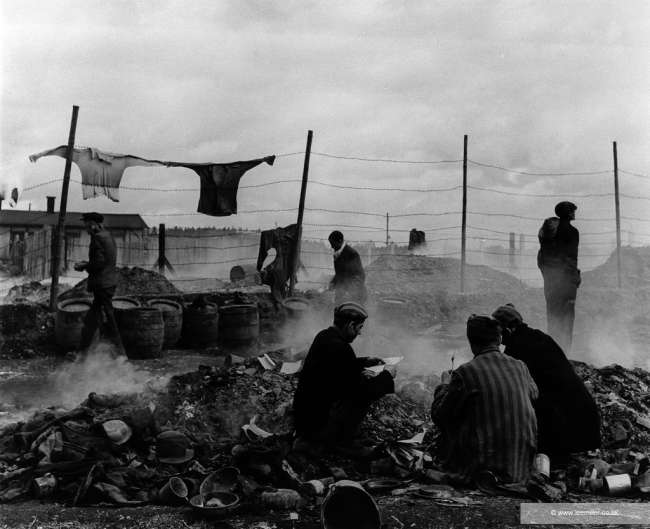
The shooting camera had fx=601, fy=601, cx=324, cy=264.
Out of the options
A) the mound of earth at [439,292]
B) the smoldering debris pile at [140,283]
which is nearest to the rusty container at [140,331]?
the smoldering debris pile at [140,283]

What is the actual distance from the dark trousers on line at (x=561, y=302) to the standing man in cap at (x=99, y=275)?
5703 mm

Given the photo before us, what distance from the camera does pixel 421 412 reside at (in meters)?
5.68

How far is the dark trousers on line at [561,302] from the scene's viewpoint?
311 inches

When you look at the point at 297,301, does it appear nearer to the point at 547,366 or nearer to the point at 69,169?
the point at 69,169

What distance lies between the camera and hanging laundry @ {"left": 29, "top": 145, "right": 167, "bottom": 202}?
32.9 ft

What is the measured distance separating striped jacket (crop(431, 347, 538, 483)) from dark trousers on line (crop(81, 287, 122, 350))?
5.30 m

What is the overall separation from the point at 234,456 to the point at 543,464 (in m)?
2.13

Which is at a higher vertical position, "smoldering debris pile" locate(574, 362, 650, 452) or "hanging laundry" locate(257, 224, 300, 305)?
"hanging laundry" locate(257, 224, 300, 305)

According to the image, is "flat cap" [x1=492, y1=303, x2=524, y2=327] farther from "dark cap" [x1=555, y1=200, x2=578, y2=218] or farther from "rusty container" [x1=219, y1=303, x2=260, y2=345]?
"rusty container" [x1=219, y1=303, x2=260, y2=345]

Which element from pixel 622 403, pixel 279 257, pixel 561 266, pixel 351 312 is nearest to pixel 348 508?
pixel 351 312

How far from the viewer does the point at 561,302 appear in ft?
26.2

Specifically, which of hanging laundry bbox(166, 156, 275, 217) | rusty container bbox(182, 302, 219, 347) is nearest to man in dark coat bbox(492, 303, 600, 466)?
rusty container bbox(182, 302, 219, 347)

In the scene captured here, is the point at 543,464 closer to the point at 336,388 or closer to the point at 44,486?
the point at 336,388

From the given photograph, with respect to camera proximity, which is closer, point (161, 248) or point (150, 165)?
point (150, 165)
